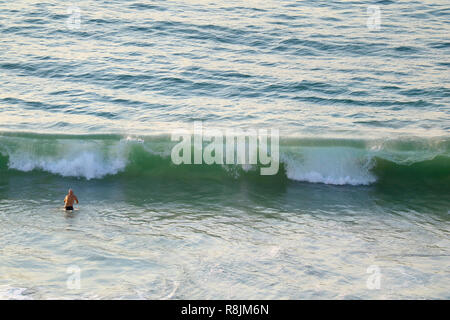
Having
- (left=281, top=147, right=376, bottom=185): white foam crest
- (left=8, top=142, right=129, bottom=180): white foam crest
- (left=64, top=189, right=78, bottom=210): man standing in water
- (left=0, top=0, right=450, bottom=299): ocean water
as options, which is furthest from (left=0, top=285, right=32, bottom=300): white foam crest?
(left=281, top=147, right=376, bottom=185): white foam crest

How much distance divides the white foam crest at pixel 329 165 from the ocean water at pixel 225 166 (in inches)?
1.3

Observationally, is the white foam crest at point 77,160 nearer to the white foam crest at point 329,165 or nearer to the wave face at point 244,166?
the wave face at point 244,166

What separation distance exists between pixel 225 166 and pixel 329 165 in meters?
2.35

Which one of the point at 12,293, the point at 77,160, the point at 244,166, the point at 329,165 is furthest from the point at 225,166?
the point at 12,293

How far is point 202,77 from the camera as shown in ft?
58.0

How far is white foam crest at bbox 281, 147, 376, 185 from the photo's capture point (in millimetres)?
13242

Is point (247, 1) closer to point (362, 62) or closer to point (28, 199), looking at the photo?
point (362, 62)

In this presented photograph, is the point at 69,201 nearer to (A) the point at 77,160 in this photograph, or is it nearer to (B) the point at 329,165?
(A) the point at 77,160

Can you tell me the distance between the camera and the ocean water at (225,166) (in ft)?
28.5

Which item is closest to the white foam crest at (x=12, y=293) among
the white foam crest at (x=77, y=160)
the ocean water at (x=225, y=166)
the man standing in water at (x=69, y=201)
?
the ocean water at (x=225, y=166)

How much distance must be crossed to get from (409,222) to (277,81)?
742 centimetres

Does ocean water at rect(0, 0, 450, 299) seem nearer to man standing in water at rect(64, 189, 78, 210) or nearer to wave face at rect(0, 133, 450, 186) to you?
wave face at rect(0, 133, 450, 186)

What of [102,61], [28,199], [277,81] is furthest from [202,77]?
[28,199]
